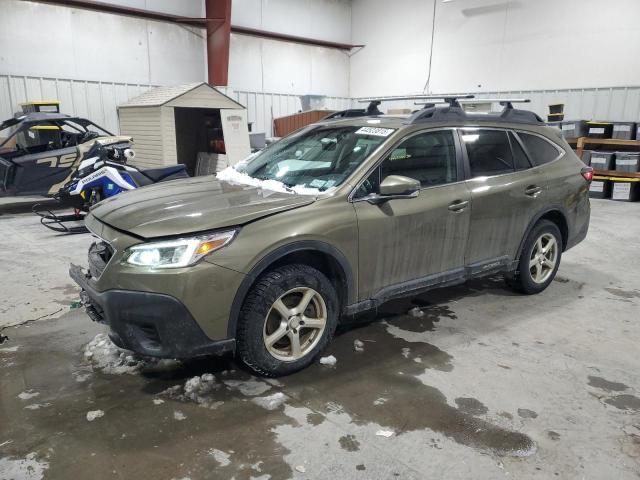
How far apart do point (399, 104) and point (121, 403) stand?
43.4 feet

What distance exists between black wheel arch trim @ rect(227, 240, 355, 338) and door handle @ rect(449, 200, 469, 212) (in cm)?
96

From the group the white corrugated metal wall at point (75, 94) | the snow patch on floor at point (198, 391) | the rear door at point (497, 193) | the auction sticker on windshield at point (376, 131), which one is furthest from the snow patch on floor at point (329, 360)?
the white corrugated metal wall at point (75, 94)

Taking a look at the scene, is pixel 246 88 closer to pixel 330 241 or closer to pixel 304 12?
pixel 304 12

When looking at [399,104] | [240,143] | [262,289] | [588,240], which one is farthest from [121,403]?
[399,104]

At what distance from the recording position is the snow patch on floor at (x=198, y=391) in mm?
2602

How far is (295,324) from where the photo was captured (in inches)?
110

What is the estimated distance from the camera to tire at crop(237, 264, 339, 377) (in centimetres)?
263

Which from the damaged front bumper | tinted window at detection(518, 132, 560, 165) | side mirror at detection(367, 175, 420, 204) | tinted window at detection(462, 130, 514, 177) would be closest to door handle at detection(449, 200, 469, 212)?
tinted window at detection(462, 130, 514, 177)

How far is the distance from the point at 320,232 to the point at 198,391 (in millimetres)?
1137

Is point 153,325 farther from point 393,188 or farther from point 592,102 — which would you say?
point 592,102

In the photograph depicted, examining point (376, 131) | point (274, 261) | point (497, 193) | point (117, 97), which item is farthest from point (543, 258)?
point (117, 97)

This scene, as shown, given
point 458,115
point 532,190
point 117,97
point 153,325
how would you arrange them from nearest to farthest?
point 153,325 → point 458,115 → point 532,190 → point 117,97

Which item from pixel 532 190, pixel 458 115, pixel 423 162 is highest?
pixel 458 115

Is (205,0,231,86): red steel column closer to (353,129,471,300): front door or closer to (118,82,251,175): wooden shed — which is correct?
(118,82,251,175): wooden shed
